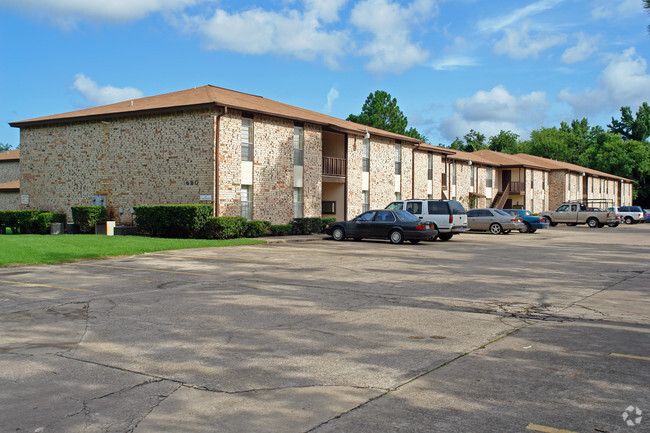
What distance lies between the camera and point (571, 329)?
24.2 feet

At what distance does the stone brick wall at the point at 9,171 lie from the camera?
149 ft

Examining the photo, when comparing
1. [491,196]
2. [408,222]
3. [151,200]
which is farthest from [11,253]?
[491,196]

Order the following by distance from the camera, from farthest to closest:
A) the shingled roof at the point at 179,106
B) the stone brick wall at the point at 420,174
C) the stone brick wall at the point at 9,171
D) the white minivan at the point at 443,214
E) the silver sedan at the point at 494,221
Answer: the stone brick wall at the point at 9,171 < the stone brick wall at the point at 420,174 < the silver sedan at the point at 494,221 < the white minivan at the point at 443,214 < the shingled roof at the point at 179,106

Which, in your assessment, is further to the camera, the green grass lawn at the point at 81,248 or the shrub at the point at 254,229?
the shrub at the point at 254,229

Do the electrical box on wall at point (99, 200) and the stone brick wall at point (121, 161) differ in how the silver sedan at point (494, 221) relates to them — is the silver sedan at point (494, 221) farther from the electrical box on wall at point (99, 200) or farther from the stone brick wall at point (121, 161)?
the electrical box on wall at point (99, 200)

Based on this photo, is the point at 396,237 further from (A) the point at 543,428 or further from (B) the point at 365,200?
(A) the point at 543,428

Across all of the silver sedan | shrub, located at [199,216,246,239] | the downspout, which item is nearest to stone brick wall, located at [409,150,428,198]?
the silver sedan

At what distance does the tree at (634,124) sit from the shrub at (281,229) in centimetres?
9625

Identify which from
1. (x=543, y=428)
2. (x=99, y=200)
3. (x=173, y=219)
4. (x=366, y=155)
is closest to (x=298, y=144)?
(x=366, y=155)

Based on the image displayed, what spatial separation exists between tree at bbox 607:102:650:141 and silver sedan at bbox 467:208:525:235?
275 feet

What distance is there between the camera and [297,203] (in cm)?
2891

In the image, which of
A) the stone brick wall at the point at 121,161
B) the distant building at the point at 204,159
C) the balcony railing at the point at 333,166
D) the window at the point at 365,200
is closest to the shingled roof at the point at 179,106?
the distant building at the point at 204,159

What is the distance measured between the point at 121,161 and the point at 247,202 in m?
6.46

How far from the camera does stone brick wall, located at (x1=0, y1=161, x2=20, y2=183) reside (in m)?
45.4
